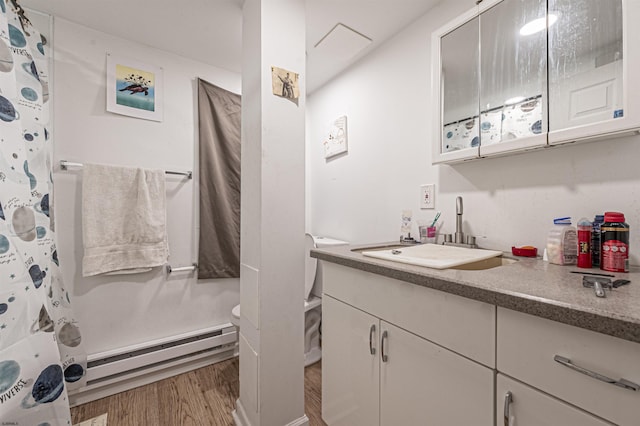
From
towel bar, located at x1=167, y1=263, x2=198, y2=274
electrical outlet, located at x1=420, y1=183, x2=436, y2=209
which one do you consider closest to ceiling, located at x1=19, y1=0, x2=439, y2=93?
electrical outlet, located at x1=420, y1=183, x2=436, y2=209

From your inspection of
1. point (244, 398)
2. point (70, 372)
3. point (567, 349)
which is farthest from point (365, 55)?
point (70, 372)

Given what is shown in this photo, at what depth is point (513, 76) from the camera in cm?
106

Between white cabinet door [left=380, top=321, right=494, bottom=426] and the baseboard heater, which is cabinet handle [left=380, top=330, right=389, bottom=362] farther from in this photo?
the baseboard heater

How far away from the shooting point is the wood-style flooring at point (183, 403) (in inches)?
54.6

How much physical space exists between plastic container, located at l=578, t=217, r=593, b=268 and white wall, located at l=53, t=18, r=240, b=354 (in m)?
2.06

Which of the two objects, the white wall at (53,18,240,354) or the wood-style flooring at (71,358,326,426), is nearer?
the wood-style flooring at (71,358,326,426)

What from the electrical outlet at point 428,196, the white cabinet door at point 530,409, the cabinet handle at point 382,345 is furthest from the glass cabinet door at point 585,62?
the cabinet handle at point 382,345

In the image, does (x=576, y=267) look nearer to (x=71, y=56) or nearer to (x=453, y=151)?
(x=453, y=151)

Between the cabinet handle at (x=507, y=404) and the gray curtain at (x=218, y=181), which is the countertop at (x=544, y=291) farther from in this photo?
the gray curtain at (x=218, y=181)

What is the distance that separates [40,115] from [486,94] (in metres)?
2.08

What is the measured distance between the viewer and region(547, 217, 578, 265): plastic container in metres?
0.86

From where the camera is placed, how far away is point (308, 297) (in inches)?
74.7

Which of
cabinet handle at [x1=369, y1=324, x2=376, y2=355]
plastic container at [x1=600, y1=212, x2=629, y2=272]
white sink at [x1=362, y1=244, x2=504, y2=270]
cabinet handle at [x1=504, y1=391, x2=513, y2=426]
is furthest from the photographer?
cabinet handle at [x1=369, y1=324, x2=376, y2=355]

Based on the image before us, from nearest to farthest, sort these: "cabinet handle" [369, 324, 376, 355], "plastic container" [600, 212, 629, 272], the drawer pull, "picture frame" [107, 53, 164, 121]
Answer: the drawer pull, "plastic container" [600, 212, 629, 272], "cabinet handle" [369, 324, 376, 355], "picture frame" [107, 53, 164, 121]
